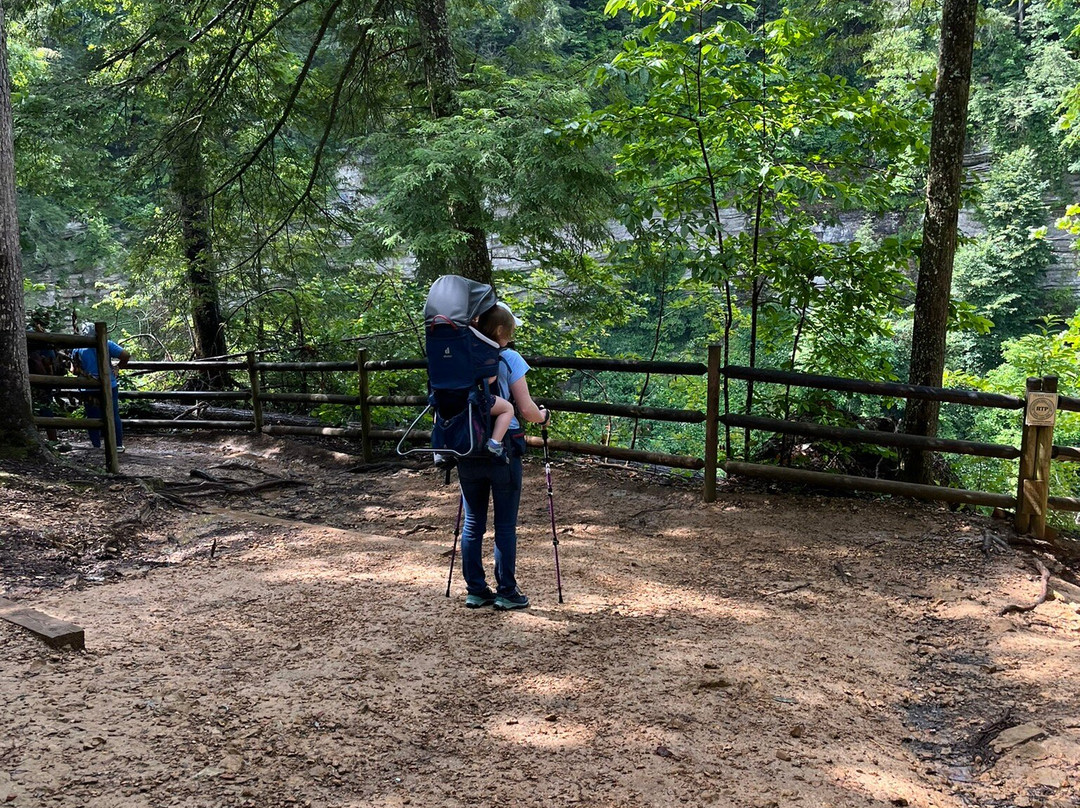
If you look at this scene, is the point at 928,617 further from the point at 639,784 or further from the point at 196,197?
the point at 196,197

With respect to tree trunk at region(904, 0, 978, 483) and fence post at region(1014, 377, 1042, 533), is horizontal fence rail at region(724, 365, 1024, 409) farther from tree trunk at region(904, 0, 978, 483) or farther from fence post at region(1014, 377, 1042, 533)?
tree trunk at region(904, 0, 978, 483)

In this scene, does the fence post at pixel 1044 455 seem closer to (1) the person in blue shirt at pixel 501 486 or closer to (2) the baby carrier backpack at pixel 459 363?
(1) the person in blue shirt at pixel 501 486

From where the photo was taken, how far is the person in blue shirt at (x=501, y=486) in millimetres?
3799

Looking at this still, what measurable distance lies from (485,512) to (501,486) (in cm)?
18

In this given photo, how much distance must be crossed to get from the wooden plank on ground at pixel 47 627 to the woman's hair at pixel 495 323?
Answer: 213 centimetres

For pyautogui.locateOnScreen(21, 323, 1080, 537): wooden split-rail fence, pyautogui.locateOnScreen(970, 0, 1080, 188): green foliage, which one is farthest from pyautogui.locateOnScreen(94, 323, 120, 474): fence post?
pyautogui.locateOnScreen(970, 0, 1080, 188): green foliage

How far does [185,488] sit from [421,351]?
440 cm

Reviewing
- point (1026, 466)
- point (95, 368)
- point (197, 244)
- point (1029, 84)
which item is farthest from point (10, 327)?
point (1029, 84)

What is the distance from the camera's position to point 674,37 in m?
30.4

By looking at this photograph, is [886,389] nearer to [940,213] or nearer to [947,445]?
[947,445]

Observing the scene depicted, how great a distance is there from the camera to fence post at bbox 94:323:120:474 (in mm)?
6875

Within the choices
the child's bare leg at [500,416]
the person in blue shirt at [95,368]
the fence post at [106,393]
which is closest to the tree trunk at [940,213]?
the child's bare leg at [500,416]

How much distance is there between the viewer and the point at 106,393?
698 cm

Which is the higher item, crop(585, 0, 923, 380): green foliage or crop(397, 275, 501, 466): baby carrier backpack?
crop(585, 0, 923, 380): green foliage
